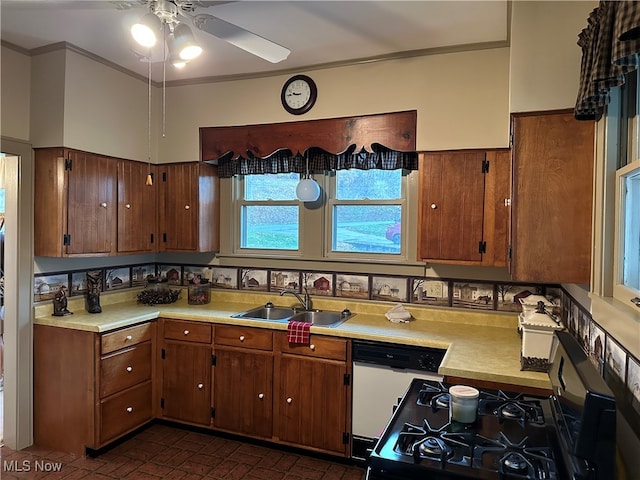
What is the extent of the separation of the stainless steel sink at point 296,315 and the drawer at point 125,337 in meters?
0.67

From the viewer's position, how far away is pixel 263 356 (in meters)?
3.05

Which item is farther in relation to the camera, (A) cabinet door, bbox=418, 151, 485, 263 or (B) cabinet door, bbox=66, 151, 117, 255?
(B) cabinet door, bbox=66, 151, 117, 255

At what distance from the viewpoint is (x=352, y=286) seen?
3455mm

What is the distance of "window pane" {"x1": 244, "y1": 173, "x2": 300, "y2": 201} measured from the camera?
370 cm

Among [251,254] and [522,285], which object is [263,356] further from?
[522,285]

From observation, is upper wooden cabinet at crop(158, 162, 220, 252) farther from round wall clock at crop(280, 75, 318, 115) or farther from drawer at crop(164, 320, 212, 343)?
round wall clock at crop(280, 75, 318, 115)

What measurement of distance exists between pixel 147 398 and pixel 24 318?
102cm

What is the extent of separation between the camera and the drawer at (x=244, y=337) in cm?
304

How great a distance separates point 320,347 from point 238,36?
6.17 feet

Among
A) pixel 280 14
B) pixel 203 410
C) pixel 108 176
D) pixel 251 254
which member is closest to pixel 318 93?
pixel 280 14

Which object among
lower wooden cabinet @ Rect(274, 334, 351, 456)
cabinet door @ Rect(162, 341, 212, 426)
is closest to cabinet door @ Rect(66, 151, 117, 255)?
cabinet door @ Rect(162, 341, 212, 426)

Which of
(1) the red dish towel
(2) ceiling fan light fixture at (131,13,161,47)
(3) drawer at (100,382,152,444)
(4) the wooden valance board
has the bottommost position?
(3) drawer at (100,382,152,444)

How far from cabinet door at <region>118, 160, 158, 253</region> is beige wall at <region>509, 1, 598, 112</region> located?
2.84 metres

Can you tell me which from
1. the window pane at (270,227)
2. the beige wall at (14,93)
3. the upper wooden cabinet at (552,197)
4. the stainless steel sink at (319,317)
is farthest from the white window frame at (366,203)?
the beige wall at (14,93)
